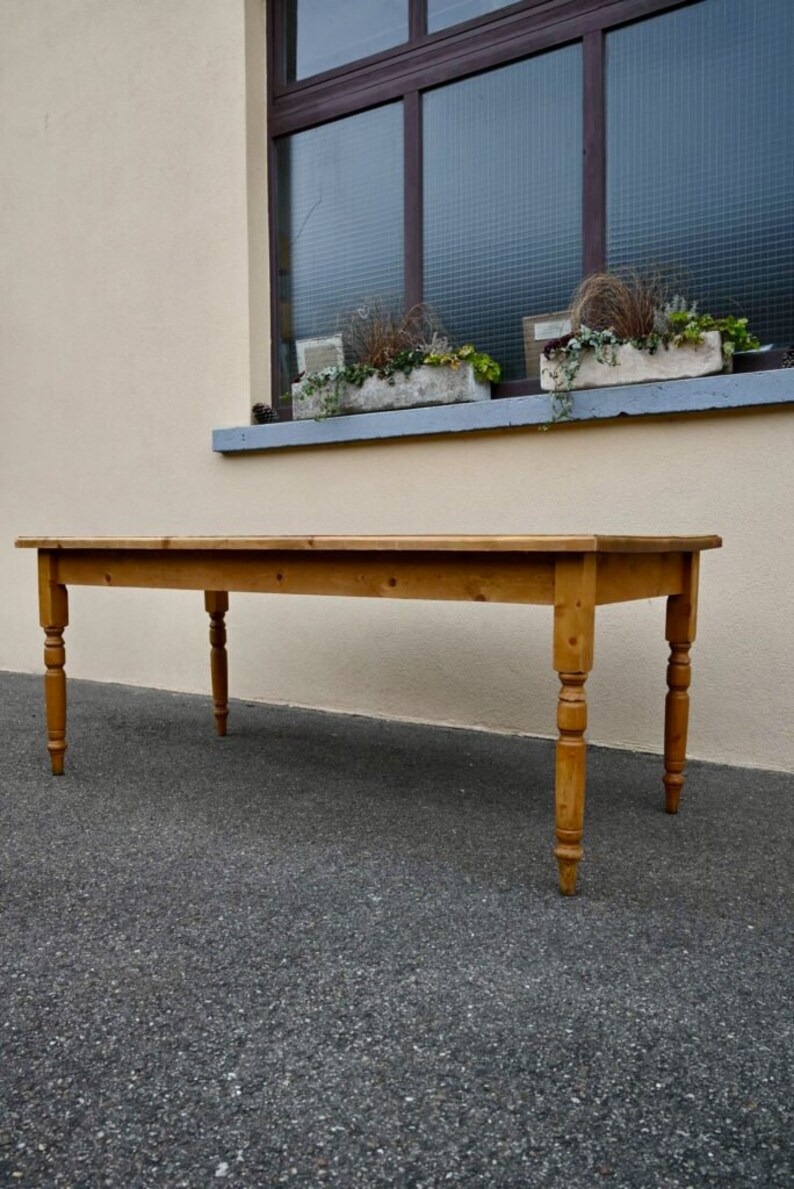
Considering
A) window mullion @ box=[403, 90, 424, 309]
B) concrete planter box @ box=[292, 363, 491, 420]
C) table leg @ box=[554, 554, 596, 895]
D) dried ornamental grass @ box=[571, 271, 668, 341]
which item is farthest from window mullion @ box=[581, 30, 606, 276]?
table leg @ box=[554, 554, 596, 895]

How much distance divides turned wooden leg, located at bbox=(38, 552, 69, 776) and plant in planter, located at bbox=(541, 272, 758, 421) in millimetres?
1670

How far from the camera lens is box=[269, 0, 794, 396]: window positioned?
2.87m

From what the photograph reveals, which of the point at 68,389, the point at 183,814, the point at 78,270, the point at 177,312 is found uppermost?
the point at 78,270

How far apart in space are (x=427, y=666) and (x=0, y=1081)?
7.59 ft

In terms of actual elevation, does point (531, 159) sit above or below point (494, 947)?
above

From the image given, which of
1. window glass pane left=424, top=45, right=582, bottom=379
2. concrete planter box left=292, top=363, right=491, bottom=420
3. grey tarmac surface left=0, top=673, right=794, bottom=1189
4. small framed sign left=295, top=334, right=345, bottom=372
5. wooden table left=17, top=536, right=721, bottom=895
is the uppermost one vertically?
window glass pane left=424, top=45, right=582, bottom=379

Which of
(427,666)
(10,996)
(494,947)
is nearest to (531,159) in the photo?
(427,666)

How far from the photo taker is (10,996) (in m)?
1.37

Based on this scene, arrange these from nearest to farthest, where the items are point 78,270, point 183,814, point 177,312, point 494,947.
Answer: point 494,947
point 183,814
point 177,312
point 78,270

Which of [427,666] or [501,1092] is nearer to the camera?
[501,1092]

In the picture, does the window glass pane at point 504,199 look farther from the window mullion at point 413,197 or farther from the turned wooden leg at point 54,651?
the turned wooden leg at point 54,651

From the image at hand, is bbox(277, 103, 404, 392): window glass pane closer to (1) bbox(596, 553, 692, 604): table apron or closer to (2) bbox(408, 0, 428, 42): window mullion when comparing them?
(2) bbox(408, 0, 428, 42): window mullion

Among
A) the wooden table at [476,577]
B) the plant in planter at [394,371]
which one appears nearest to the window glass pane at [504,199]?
the plant in planter at [394,371]

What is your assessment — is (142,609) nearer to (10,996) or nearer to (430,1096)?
(10,996)
